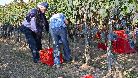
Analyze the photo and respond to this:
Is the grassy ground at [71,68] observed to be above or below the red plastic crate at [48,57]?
below

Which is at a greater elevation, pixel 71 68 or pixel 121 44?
pixel 121 44

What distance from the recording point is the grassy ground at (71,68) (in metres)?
7.91

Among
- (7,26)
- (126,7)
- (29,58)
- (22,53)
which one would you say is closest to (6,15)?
(7,26)

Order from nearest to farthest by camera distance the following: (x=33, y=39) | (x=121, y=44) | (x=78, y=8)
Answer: (x=33, y=39), (x=121, y=44), (x=78, y=8)

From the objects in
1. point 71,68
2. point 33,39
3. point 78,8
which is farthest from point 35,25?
point 78,8

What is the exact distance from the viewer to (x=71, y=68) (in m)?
8.59

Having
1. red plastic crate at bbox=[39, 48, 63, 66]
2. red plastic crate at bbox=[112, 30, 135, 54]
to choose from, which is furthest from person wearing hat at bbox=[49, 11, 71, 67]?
red plastic crate at bbox=[112, 30, 135, 54]

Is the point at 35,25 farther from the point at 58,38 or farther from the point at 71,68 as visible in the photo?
the point at 71,68

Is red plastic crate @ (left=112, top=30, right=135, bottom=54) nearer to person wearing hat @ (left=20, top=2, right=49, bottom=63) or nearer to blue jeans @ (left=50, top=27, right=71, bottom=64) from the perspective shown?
blue jeans @ (left=50, top=27, right=71, bottom=64)

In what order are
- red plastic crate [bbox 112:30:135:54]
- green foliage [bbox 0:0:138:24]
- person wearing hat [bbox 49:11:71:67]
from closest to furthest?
green foliage [bbox 0:0:138:24] < person wearing hat [bbox 49:11:71:67] < red plastic crate [bbox 112:30:135:54]

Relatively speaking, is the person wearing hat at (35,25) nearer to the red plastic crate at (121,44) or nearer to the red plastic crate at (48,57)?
the red plastic crate at (48,57)

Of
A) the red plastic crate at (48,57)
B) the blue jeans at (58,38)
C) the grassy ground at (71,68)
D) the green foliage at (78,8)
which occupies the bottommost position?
the grassy ground at (71,68)

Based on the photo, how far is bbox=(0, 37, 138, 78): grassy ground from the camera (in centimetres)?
791

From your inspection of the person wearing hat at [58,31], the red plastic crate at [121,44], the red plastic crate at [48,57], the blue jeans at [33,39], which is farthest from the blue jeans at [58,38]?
the red plastic crate at [121,44]
